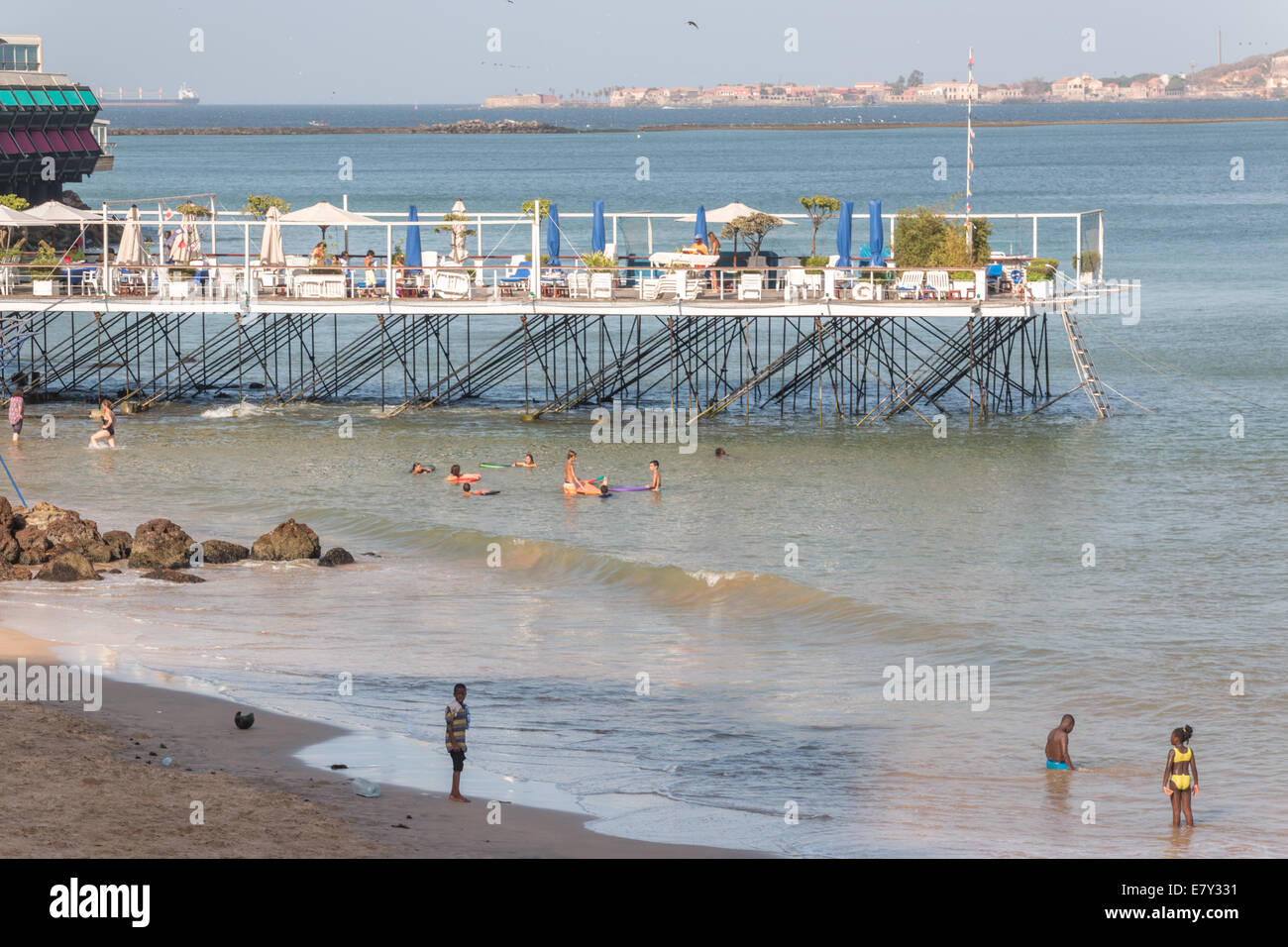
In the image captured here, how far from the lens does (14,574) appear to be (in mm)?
24562

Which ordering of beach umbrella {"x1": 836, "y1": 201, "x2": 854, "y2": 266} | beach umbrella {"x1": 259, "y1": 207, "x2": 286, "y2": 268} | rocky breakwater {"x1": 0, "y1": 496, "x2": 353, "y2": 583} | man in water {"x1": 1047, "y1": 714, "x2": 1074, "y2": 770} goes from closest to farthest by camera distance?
1. man in water {"x1": 1047, "y1": 714, "x2": 1074, "y2": 770}
2. rocky breakwater {"x1": 0, "y1": 496, "x2": 353, "y2": 583}
3. beach umbrella {"x1": 836, "y1": 201, "x2": 854, "y2": 266}
4. beach umbrella {"x1": 259, "y1": 207, "x2": 286, "y2": 268}

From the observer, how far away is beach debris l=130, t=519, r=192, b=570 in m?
25.3

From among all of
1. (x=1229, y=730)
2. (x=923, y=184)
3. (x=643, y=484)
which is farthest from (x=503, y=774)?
(x=923, y=184)

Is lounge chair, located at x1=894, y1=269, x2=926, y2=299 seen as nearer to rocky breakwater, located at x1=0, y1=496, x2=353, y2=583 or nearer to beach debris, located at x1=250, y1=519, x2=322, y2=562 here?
rocky breakwater, located at x1=0, y1=496, x2=353, y2=583

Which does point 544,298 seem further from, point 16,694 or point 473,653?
point 16,694

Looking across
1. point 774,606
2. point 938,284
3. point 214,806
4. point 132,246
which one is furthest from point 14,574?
point 938,284

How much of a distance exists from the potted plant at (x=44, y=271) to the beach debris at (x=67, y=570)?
617 inches

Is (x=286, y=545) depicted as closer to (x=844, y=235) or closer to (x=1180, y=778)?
(x=1180, y=778)

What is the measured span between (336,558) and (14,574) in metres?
4.93

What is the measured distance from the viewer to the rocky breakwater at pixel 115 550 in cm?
2467

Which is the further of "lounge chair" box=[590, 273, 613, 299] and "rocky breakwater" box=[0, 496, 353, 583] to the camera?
"lounge chair" box=[590, 273, 613, 299]

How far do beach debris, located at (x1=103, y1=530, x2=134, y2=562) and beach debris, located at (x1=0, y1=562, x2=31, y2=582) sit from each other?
1.45 metres

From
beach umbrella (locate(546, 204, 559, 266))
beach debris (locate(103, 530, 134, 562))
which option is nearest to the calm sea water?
beach debris (locate(103, 530, 134, 562))
